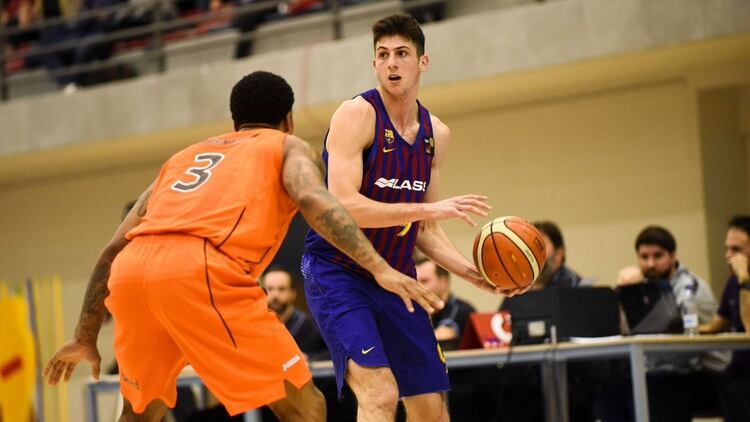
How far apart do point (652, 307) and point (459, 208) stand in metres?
3.17

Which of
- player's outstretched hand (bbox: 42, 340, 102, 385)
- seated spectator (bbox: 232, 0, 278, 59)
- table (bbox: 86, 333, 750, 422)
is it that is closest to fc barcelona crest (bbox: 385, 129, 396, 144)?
player's outstretched hand (bbox: 42, 340, 102, 385)

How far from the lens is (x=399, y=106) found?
4.99 metres

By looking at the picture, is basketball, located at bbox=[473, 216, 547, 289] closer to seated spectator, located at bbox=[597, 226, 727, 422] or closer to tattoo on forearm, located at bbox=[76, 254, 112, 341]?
tattoo on forearm, located at bbox=[76, 254, 112, 341]

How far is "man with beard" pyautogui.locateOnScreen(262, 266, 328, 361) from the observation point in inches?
335

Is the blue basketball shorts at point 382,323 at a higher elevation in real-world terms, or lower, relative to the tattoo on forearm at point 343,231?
lower

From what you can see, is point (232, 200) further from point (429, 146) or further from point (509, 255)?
point (509, 255)

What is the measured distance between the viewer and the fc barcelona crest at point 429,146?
5.01m

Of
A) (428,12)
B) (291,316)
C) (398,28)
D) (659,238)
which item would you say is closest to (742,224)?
(659,238)

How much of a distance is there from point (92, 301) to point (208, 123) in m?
6.64

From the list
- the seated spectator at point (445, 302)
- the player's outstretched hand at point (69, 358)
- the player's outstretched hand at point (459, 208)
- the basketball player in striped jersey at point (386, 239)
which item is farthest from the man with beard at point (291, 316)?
the player's outstretched hand at point (459, 208)

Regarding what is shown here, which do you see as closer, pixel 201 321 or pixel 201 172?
pixel 201 321

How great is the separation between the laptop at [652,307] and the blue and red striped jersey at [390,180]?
101 inches

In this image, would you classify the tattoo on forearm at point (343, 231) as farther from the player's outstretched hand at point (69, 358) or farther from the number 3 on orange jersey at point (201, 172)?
the player's outstretched hand at point (69, 358)

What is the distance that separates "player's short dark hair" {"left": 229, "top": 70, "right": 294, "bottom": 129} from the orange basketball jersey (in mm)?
131
